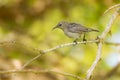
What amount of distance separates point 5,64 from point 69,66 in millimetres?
1265

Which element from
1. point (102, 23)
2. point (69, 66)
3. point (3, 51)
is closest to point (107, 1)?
point (102, 23)

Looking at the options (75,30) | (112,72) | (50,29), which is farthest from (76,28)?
(50,29)

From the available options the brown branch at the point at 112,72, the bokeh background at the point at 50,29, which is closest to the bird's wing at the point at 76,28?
the brown branch at the point at 112,72

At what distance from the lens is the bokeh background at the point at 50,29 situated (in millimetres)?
7332

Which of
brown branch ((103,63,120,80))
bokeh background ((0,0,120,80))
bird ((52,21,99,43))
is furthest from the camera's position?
bokeh background ((0,0,120,80))

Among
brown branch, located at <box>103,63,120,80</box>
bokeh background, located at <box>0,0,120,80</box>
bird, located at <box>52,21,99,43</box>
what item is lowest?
bird, located at <box>52,21,99,43</box>

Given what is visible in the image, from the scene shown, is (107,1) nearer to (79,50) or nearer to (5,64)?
(79,50)

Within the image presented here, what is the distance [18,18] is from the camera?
793cm

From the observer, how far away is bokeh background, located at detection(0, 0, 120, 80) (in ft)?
24.1

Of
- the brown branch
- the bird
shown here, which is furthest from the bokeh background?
the bird

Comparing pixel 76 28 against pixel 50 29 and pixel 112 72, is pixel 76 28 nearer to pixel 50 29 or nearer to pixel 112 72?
pixel 112 72

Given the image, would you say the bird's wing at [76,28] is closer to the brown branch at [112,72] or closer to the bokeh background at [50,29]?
the brown branch at [112,72]

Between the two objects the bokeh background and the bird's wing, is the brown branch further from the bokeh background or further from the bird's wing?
the bird's wing

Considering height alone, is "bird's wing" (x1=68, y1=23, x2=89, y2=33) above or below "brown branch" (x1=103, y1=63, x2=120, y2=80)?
below
